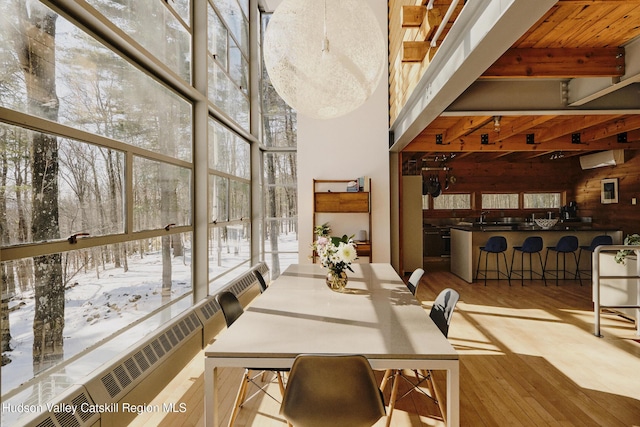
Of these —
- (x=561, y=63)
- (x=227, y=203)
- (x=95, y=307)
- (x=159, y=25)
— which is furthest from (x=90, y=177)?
(x=561, y=63)

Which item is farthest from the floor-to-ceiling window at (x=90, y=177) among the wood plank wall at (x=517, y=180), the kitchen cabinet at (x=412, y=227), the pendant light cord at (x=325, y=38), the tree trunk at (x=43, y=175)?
the wood plank wall at (x=517, y=180)

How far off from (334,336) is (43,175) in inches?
72.7

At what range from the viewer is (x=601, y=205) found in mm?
9211

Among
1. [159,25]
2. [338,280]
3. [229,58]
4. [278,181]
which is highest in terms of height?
[229,58]

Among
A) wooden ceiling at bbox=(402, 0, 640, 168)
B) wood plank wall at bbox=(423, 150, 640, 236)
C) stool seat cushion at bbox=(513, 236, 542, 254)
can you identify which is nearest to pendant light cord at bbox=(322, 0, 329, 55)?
wooden ceiling at bbox=(402, 0, 640, 168)

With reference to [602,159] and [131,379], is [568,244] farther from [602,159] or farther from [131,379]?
[131,379]

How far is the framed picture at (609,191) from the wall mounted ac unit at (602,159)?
0.40 m

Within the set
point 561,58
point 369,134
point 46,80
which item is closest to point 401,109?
point 369,134

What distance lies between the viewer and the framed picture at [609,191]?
8656 mm

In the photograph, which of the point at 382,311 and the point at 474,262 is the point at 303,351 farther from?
the point at 474,262

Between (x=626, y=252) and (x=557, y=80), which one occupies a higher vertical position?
(x=557, y=80)

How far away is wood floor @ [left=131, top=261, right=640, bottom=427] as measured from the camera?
2.58 m

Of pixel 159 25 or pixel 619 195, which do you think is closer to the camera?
pixel 159 25

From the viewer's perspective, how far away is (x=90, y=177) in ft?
8.39
